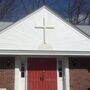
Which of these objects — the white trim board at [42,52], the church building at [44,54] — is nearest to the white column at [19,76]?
the church building at [44,54]

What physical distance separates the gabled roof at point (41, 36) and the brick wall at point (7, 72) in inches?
36.0

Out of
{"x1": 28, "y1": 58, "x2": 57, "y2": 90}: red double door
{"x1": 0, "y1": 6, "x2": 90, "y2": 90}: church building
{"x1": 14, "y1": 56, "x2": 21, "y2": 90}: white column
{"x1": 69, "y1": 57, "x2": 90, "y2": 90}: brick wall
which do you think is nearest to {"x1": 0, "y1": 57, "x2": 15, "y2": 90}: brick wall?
{"x1": 0, "y1": 6, "x2": 90, "y2": 90}: church building

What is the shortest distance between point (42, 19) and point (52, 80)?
3.25 meters

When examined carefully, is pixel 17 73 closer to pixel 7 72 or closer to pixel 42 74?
pixel 7 72

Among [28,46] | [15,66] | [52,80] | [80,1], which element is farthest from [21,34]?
[80,1]

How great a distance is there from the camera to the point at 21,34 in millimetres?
14109

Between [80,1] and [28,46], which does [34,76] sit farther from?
[80,1]

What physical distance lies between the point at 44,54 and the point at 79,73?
2.34 metres

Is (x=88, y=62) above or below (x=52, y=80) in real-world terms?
above

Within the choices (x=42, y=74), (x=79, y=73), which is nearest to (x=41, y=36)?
(x=42, y=74)

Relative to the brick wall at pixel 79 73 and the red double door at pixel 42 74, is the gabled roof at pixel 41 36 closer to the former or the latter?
the brick wall at pixel 79 73

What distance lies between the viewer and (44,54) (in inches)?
551

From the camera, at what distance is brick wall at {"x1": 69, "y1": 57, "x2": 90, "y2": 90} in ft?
48.6

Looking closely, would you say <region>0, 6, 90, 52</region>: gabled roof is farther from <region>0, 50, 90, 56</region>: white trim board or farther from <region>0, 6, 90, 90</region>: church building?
<region>0, 50, 90, 56</region>: white trim board
